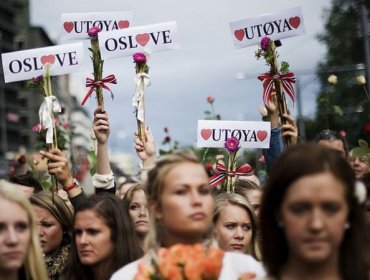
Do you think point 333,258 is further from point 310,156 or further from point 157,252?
point 157,252

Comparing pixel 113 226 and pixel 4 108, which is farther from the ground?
pixel 4 108

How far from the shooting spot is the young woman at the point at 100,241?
5.73 metres

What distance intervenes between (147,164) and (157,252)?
2714 mm

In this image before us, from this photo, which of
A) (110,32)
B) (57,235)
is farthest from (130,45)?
(57,235)

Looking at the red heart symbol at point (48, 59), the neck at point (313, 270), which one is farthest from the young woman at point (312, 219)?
the red heart symbol at point (48, 59)

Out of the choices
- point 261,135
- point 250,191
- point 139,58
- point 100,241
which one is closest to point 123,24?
point 139,58

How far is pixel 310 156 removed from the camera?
3.97 m

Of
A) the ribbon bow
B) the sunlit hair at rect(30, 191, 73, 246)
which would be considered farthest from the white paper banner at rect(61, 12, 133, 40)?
the sunlit hair at rect(30, 191, 73, 246)

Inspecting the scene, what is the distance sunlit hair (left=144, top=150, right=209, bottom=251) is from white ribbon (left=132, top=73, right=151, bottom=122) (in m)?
2.75

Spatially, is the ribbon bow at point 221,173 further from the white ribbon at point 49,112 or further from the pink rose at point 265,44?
the white ribbon at point 49,112

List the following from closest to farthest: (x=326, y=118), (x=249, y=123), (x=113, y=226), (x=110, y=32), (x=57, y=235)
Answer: (x=113, y=226) < (x=57, y=235) < (x=110, y=32) < (x=249, y=123) < (x=326, y=118)

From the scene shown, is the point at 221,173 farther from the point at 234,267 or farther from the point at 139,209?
the point at 234,267

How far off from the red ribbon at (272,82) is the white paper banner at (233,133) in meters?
1.06

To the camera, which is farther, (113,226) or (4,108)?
(4,108)
